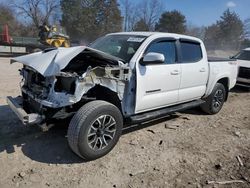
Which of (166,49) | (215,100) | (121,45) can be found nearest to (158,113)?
(166,49)

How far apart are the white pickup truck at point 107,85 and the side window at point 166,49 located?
0.7 inches

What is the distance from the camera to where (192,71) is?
224 inches

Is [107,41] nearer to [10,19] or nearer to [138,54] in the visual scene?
[138,54]

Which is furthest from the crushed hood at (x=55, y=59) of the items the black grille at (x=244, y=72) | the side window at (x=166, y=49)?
the black grille at (x=244, y=72)

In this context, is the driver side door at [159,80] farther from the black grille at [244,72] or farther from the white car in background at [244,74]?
the black grille at [244,72]

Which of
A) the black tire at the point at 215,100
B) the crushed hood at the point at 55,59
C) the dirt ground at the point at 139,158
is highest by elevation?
the crushed hood at the point at 55,59

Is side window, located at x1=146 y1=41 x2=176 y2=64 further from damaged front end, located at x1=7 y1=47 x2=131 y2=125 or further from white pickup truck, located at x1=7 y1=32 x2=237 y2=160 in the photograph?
damaged front end, located at x1=7 y1=47 x2=131 y2=125

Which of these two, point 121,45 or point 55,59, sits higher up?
point 121,45

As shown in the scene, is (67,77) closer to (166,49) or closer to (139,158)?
(139,158)

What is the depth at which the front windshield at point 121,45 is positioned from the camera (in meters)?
4.79

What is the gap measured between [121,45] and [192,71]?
166 cm

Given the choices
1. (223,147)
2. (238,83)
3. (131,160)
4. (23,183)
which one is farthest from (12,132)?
(238,83)

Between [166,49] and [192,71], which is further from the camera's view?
[192,71]

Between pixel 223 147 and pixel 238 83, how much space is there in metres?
6.33
